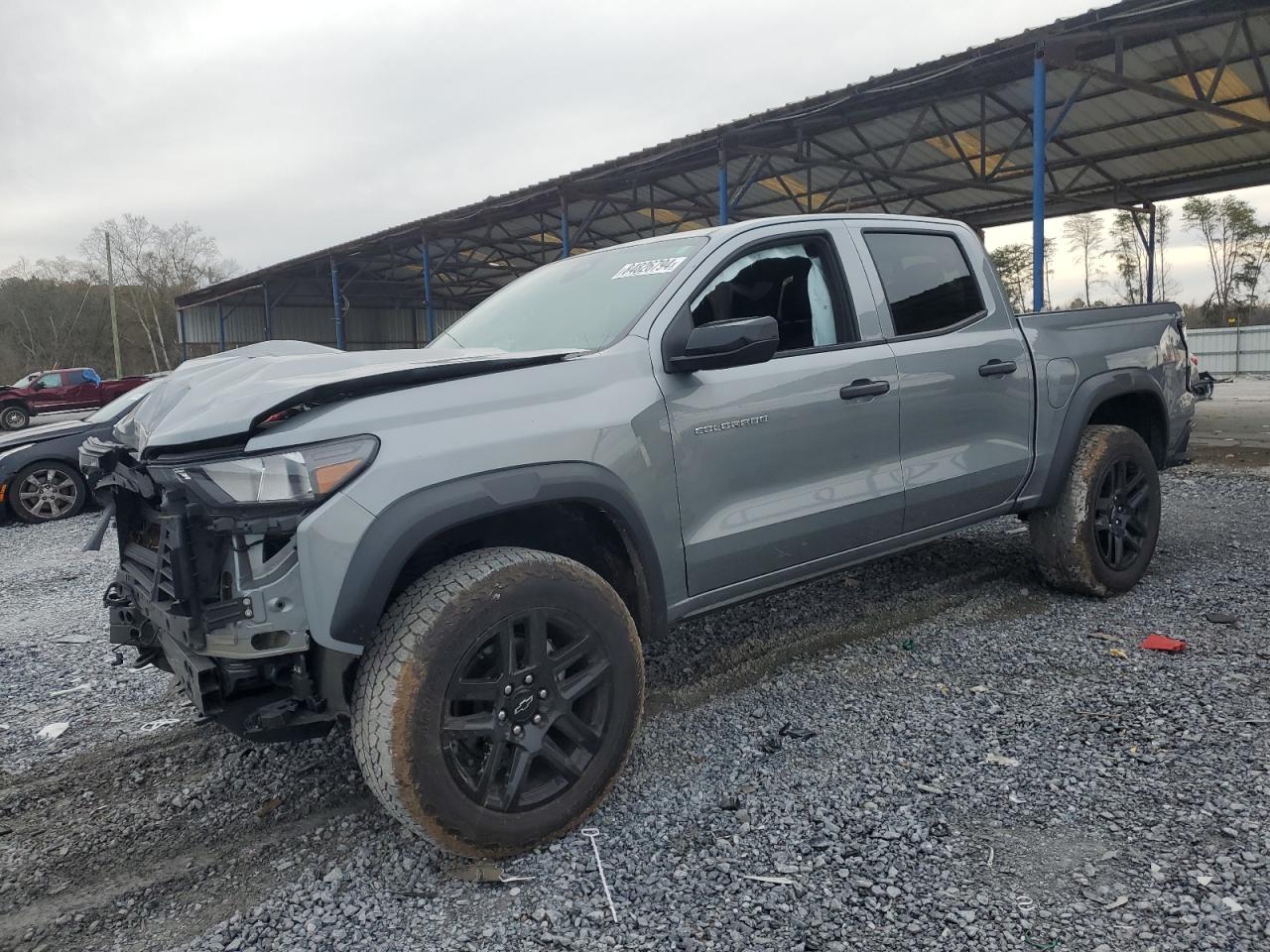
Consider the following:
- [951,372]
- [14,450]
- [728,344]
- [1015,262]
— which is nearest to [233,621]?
[728,344]

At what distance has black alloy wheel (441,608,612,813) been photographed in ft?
7.66

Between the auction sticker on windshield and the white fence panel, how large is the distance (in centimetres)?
2716

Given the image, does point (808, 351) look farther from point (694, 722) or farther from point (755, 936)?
point (755, 936)

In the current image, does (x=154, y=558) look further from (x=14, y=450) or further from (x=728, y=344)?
(x=14, y=450)

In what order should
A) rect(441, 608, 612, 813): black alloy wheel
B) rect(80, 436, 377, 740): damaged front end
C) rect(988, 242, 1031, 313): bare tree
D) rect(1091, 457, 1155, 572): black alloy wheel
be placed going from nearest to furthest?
rect(80, 436, 377, 740): damaged front end, rect(441, 608, 612, 813): black alloy wheel, rect(1091, 457, 1155, 572): black alloy wheel, rect(988, 242, 1031, 313): bare tree

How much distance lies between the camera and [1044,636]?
400 centimetres

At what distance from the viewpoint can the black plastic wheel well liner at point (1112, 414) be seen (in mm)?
4223

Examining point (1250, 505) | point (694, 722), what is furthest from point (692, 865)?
point (1250, 505)

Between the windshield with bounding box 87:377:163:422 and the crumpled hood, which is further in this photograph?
the windshield with bounding box 87:377:163:422

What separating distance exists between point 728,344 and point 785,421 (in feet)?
1.64

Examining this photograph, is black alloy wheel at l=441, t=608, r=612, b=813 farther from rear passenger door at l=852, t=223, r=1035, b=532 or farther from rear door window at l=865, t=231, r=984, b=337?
rear door window at l=865, t=231, r=984, b=337

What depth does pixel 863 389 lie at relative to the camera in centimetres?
332

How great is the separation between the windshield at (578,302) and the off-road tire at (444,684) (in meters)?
0.90

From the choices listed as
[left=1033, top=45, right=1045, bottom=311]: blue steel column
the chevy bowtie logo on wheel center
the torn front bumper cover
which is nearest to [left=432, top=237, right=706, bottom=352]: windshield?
the chevy bowtie logo on wheel center
